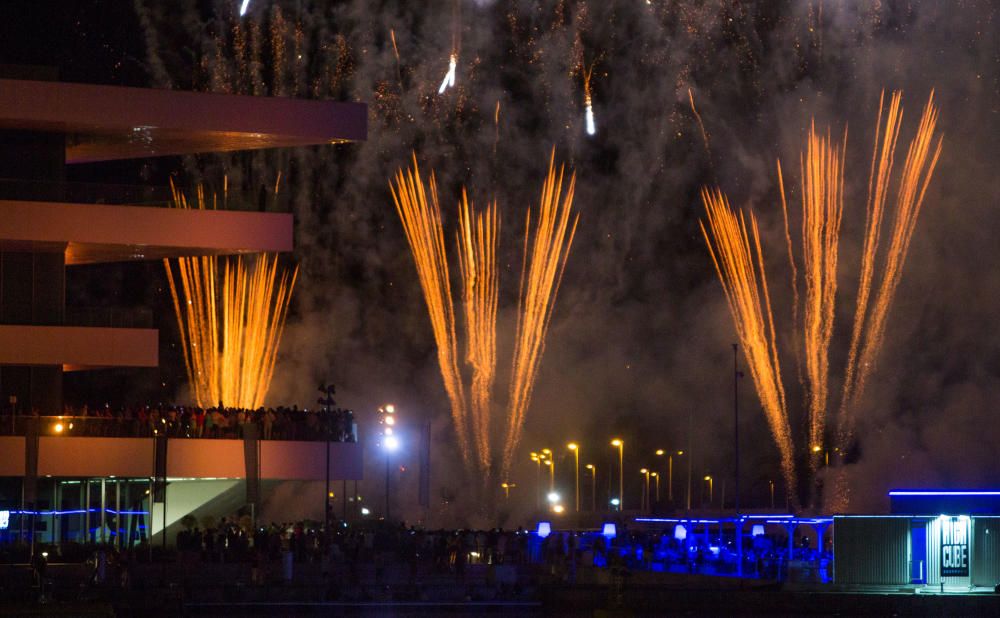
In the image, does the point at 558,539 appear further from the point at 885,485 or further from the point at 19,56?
the point at 885,485

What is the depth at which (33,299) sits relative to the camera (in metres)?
49.0

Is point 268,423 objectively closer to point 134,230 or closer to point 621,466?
point 134,230

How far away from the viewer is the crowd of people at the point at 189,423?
46.9 meters

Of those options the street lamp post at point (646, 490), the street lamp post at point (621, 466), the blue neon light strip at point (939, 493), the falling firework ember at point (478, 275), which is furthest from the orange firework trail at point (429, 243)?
the street lamp post at point (646, 490)

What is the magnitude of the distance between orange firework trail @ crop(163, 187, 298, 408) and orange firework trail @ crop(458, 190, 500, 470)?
6793mm

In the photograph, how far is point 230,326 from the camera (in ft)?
188

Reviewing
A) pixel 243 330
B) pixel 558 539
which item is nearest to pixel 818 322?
pixel 558 539

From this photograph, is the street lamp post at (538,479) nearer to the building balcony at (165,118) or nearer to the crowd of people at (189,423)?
the crowd of people at (189,423)

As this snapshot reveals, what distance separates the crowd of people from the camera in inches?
1845

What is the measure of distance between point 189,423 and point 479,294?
540 inches

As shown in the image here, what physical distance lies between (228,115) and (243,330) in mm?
10495

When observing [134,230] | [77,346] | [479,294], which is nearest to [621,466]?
[479,294]

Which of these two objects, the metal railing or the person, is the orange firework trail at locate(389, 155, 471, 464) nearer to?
the person

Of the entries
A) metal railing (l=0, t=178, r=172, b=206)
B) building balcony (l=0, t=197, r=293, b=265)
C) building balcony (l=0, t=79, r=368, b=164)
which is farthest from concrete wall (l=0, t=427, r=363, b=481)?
building balcony (l=0, t=79, r=368, b=164)
